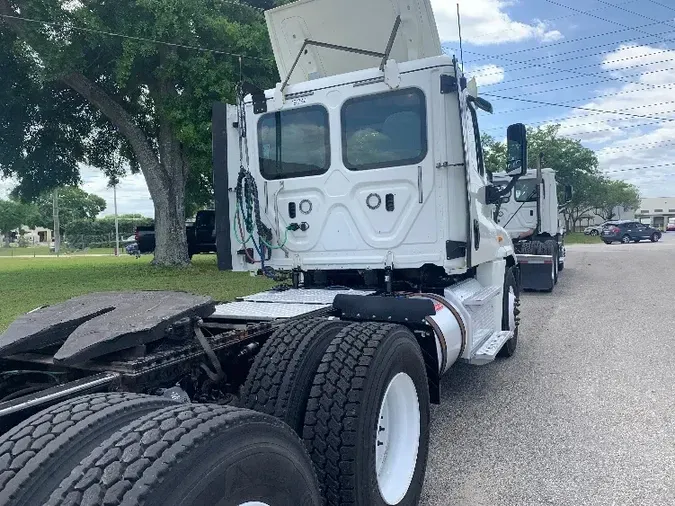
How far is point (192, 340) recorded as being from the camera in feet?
9.37

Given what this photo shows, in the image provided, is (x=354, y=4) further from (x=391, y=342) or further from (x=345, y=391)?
(x=345, y=391)

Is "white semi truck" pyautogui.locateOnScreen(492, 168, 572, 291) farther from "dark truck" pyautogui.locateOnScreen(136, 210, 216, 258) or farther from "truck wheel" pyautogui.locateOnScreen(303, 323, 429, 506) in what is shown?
"truck wheel" pyautogui.locateOnScreen(303, 323, 429, 506)

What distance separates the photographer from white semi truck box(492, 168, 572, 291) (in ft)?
40.6

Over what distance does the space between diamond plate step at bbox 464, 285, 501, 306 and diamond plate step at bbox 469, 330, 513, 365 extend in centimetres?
36

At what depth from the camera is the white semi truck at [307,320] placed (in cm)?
168

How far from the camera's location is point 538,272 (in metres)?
12.4

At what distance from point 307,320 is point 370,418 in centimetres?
77

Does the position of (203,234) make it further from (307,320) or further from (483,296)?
(307,320)

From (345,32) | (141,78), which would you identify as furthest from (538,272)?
(141,78)

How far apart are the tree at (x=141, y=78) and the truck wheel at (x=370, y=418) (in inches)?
522

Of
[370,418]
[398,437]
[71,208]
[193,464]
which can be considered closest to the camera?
[193,464]

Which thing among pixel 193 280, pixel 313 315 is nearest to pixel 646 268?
pixel 193 280

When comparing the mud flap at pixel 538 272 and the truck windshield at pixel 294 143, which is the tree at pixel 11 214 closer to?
the mud flap at pixel 538 272

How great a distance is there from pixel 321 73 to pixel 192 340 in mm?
3375
